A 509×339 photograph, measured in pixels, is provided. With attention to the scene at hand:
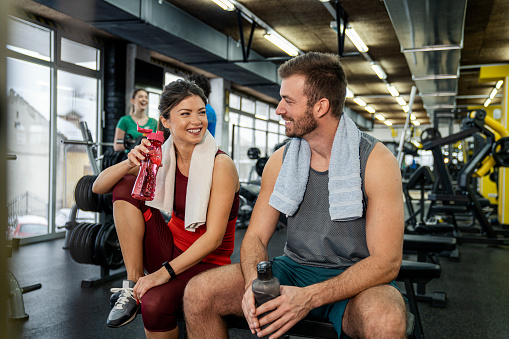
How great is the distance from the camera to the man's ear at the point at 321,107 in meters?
Result: 1.46

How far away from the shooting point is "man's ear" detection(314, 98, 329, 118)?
1456mm

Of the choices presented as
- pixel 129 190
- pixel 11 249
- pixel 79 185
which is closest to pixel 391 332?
pixel 11 249

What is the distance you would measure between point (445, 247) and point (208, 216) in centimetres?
155

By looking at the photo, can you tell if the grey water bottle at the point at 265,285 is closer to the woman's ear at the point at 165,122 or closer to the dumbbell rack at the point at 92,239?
the woman's ear at the point at 165,122

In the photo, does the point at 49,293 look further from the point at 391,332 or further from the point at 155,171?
the point at 391,332

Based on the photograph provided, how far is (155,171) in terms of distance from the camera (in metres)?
1.64

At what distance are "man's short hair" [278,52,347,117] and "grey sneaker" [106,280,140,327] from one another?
914mm

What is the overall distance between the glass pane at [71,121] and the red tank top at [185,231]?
3.72 m

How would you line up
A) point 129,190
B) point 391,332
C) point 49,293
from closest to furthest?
1. point 391,332
2. point 129,190
3. point 49,293

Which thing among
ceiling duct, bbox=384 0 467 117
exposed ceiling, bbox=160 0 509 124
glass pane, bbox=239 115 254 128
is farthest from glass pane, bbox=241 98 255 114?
ceiling duct, bbox=384 0 467 117

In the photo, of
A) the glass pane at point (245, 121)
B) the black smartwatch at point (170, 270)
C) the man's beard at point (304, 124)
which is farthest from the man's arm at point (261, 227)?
the glass pane at point (245, 121)

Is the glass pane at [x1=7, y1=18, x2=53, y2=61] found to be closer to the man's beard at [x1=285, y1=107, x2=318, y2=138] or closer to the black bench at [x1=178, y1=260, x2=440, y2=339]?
the man's beard at [x1=285, y1=107, x2=318, y2=138]

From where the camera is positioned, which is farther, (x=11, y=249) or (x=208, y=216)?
(x=208, y=216)

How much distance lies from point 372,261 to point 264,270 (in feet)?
1.10
